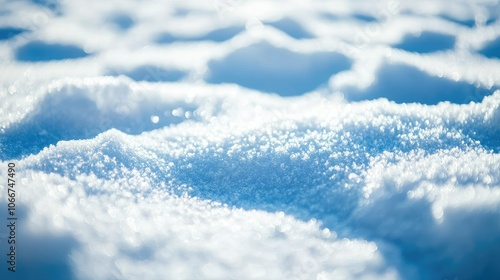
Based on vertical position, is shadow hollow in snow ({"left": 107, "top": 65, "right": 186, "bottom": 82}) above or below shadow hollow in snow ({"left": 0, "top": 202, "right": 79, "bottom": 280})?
above

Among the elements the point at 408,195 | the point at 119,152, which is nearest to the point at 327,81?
the point at 408,195

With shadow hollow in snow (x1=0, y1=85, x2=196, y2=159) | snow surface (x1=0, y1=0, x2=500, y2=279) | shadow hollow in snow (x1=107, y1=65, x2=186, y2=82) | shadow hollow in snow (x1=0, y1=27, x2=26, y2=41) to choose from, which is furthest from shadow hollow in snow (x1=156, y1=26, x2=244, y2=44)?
shadow hollow in snow (x1=0, y1=27, x2=26, y2=41)

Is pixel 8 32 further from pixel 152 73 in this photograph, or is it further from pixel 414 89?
pixel 414 89

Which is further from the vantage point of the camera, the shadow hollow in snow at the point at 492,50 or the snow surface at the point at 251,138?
the shadow hollow in snow at the point at 492,50

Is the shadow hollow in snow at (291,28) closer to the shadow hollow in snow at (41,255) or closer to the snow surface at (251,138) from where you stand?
the snow surface at (251,138)

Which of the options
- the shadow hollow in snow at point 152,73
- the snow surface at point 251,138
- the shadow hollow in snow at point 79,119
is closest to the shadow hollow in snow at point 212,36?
the snow surface at point 251,138

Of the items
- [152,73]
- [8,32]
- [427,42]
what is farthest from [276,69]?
[8,32]

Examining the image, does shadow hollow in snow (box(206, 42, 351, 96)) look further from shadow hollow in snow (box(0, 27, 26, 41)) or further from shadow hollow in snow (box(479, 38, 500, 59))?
shadow hollow in snow (box(0, 27, 26, 41))

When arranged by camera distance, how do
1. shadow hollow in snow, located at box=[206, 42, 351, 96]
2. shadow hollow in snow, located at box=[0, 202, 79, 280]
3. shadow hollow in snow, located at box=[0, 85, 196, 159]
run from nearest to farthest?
1. shadow hollow in snow, located at box=[0, 202, 79, 280]
2. shadow hollow in snow, located at box=[0, 85, 196, 159]
3. shadow hollow in snow, located at box=[206, 42, 351, 96]
